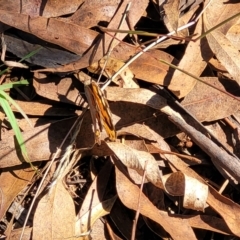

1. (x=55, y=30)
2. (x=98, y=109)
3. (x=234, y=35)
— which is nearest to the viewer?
(x=98, y=109)

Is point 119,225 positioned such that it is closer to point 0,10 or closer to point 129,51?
point 129,51

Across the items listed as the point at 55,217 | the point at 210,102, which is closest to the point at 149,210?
the point at 55,217

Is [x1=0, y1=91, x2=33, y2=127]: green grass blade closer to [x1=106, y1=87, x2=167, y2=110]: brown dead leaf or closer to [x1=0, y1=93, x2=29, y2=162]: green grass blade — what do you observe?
[x1=0, y1=93, x2=29, y2=162]: green grass blade

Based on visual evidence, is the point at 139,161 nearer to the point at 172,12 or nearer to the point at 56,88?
the point at 56,88

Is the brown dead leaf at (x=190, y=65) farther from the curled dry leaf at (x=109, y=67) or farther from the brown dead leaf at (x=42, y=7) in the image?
the brown dead leaf at (x=42, y=7)

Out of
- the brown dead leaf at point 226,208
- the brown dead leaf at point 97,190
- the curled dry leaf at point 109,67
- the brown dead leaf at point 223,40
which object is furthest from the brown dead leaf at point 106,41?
the brown dead leaf at point 226,208

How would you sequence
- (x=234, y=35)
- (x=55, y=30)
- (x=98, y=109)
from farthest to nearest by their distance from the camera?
(x=234, y=35) < (x=55, y=30) < (x=98, y=109)
